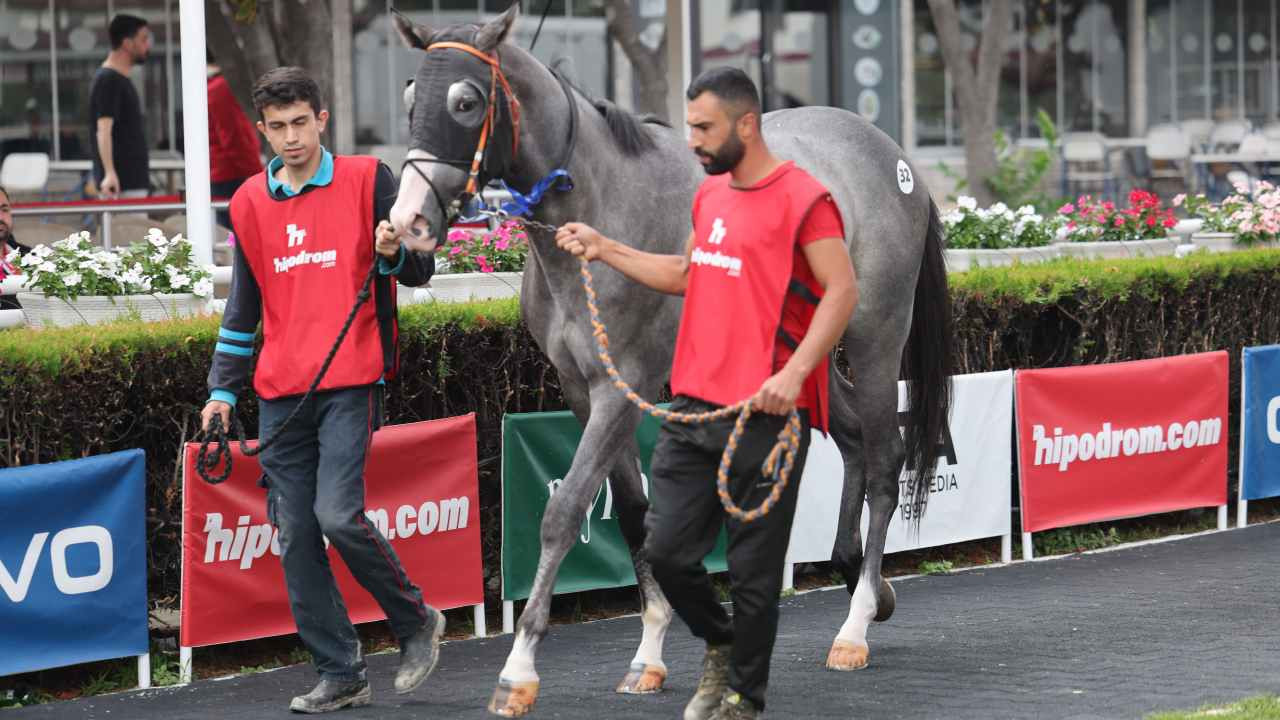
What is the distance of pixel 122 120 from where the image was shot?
1248 cm

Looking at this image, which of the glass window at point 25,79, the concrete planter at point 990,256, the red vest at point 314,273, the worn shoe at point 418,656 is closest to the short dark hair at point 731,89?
the red vest at point 314,273

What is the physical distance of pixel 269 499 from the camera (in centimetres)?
589

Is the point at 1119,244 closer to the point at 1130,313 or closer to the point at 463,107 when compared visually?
the point at 1130,313

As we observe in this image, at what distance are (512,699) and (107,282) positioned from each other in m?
3.90

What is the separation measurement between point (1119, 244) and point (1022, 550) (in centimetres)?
397

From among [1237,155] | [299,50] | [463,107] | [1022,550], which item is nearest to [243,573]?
[463,107]

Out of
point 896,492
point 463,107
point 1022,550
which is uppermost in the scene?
point 463,107

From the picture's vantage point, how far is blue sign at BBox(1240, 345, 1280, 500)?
9477 mm

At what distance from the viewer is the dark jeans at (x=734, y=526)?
4984mm

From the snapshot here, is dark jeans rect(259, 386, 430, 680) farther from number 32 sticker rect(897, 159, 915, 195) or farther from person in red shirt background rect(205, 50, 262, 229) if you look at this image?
person in red shirt background rect(205, 50, 262, 229)

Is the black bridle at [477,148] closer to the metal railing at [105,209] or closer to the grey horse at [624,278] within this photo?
the grey horse at [624,278]

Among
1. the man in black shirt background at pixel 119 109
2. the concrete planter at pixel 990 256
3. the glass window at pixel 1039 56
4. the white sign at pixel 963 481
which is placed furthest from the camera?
the glass window at pixel 1039 56

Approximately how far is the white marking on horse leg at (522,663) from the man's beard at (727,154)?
5.08 feet

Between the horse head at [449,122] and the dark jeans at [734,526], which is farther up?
the horse head at [449,122]
